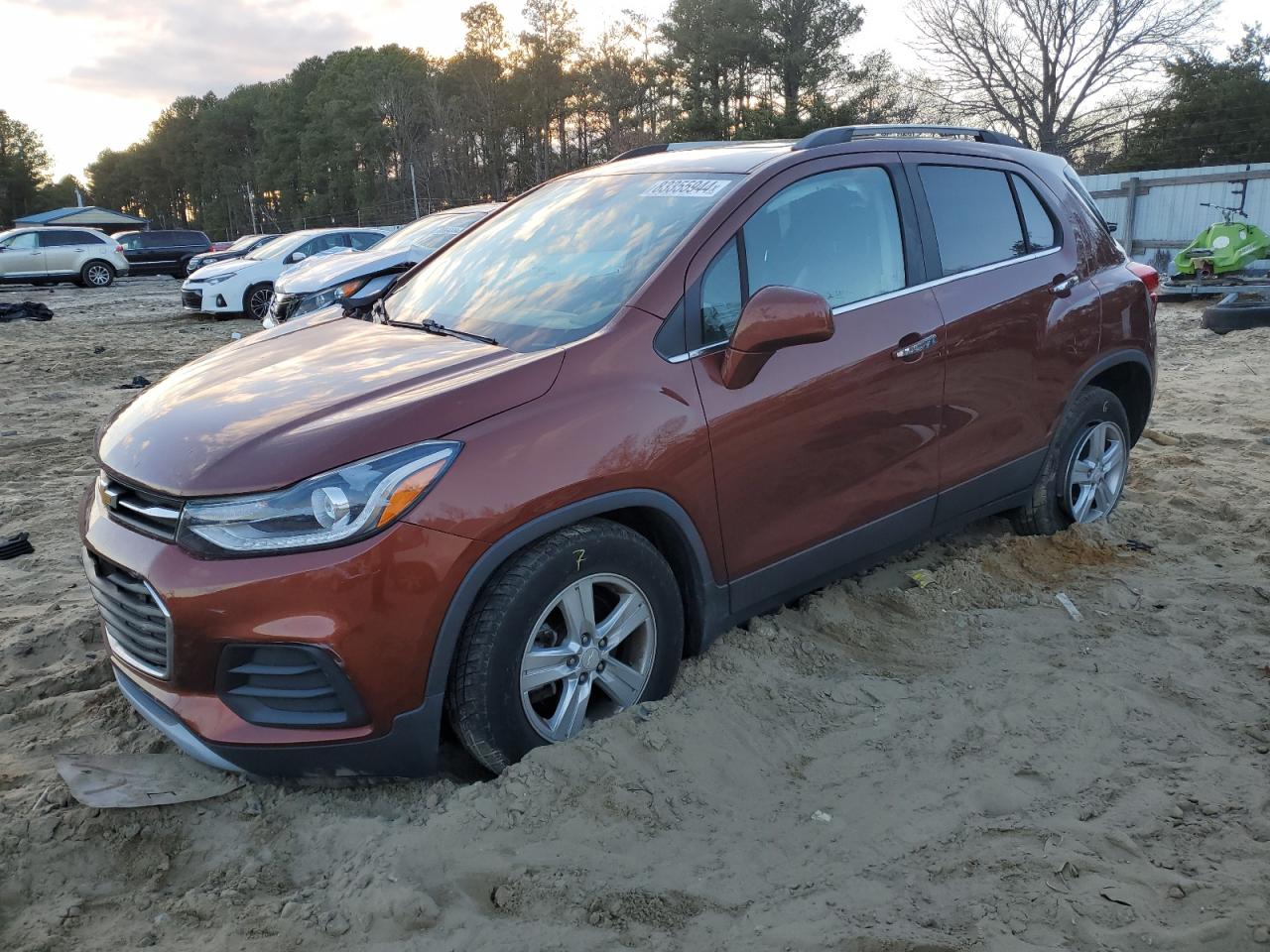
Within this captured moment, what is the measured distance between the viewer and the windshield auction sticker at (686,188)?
325 centimetres

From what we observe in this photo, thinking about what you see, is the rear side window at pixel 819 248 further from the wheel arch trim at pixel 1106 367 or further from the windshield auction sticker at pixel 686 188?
the wheel arch trim at pixel 1106 367

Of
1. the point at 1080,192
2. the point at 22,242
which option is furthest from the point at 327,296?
the point at 22,242

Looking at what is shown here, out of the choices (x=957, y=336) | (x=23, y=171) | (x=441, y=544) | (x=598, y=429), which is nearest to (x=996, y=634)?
(x=957, y=336)

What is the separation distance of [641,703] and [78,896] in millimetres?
1551

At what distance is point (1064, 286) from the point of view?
414 cm

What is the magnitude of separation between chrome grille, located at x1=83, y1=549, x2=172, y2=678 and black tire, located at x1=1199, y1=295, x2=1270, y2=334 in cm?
1168

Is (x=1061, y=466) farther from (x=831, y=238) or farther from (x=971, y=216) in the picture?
(x=831, y=238)

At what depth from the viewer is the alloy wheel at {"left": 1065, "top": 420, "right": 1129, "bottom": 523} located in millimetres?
4449

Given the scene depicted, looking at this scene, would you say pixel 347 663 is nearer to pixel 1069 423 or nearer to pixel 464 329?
pixel 464 329

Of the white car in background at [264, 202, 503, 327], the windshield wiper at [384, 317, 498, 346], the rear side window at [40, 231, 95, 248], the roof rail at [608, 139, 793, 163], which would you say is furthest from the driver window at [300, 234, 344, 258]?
the windshield wiper at [384, 317, 498, 346]

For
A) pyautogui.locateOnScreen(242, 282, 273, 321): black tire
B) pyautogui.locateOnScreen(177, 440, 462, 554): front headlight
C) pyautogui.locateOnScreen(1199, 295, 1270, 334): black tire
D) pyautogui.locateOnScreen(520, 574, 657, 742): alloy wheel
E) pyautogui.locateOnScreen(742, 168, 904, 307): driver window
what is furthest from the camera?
pyautogui.locateOnScreen(242, 282, 273, 321): black tire

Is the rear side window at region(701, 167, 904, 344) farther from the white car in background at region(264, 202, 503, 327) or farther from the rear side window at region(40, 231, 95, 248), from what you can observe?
the rear side window at region(40, 231, 95, 248)

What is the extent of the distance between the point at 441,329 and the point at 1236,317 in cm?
1065

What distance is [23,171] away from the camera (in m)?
77.4
